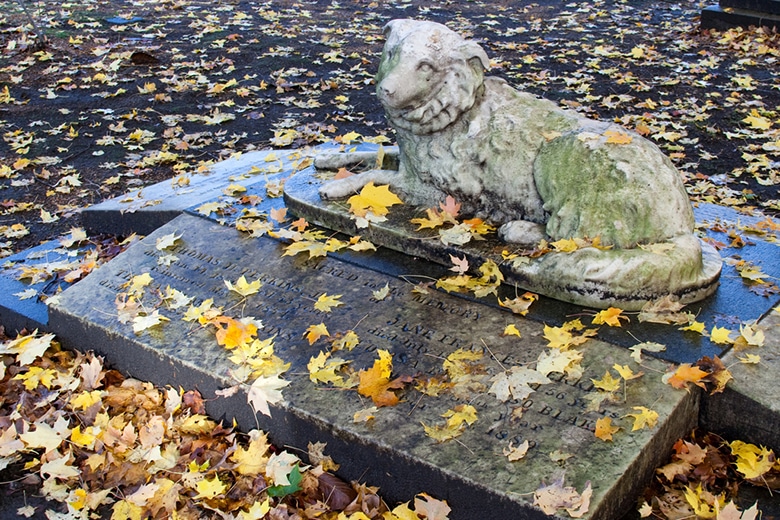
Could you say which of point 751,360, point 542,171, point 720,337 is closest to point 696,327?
point 720,337

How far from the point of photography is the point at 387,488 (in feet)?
11.0

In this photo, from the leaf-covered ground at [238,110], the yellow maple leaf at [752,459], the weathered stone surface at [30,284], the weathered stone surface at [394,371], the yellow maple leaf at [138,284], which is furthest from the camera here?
the weathered stone surface at [30,284]

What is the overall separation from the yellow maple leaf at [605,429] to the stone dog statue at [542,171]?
79cm

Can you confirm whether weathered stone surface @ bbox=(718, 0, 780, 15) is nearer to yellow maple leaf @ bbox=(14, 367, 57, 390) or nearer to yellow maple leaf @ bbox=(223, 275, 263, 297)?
yellow maple leaf @ bbox=(223, 275, 263, 297)

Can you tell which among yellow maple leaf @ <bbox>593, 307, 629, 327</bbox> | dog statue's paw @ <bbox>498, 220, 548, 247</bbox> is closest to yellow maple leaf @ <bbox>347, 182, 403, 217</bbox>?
dog statue's paw @ <bbox>498, 220, 548, 247</bbox>

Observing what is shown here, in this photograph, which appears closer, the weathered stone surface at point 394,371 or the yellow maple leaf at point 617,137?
the weathered stone surface at point 394,371

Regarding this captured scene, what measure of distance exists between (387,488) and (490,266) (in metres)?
1.29

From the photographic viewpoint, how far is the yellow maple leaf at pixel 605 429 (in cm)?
309

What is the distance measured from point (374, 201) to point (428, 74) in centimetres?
94

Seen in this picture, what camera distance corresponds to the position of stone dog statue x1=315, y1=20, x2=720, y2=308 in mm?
3754

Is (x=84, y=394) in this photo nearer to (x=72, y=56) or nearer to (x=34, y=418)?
(x=34, y=418)

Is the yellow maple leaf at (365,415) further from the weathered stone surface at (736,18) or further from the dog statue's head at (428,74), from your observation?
the weathered stone surface at (736,18)

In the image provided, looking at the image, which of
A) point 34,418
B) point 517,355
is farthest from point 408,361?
point 34,418

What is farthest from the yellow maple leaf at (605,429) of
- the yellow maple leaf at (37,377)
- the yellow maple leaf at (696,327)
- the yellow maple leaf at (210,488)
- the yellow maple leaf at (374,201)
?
the yellow maple leaf at (37,377)
